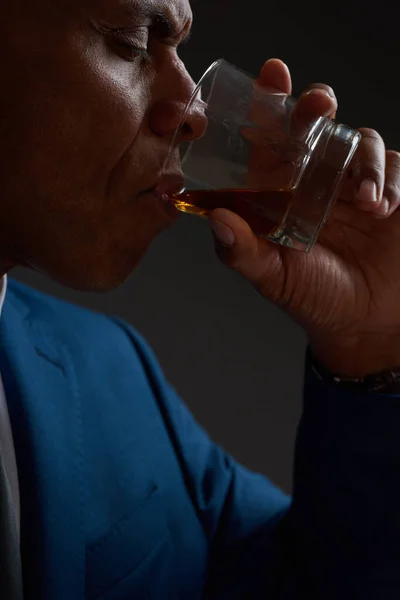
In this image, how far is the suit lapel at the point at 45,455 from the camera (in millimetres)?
987

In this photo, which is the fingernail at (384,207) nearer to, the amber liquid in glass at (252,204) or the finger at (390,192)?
the finger at (390,192)

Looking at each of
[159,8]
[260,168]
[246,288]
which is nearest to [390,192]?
[260,168]

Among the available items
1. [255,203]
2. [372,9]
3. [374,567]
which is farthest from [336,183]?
[372,9]

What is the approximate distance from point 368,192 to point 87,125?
31cm

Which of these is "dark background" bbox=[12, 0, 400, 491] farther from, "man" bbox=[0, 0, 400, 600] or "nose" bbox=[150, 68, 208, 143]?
"nose" bbox=[150, 68, 208, 143]

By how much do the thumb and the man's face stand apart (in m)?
0.08

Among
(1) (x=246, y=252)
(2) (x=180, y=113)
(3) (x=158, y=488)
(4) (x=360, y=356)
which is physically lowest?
(3) (x=158, y=488)

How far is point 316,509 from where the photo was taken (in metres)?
1.13

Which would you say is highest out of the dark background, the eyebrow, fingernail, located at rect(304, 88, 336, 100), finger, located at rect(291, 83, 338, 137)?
the eyebrow

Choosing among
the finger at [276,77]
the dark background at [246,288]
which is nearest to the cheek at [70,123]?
the finger at [276,77]

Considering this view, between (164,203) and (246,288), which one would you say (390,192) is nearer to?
(164,203)

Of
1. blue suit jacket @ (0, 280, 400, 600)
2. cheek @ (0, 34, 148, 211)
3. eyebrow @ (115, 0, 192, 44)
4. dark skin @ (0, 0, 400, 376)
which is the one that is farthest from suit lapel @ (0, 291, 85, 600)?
eyebrow @ (115, 0, 192, 44)

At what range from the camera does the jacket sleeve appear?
3.45ft

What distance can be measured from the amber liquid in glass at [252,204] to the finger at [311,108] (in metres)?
0.09
